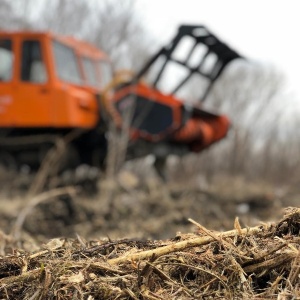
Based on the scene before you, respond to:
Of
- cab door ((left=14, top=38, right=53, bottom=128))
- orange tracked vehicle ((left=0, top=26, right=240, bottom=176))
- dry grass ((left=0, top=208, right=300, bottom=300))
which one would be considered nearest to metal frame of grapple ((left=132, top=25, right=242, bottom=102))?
orange tracked vehicle ((left=0, top=26, right=240, bottom=176))

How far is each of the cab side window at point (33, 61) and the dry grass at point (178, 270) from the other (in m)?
8.30

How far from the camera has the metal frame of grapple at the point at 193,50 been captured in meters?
10.1

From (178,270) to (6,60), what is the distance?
8.86m

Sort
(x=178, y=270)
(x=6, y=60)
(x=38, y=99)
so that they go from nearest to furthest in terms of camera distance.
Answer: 1. (x=178, y=270)
2. (x=38, y=99)
3. (x=6, y=60)

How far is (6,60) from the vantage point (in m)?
10.2

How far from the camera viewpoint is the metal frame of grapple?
397 inches

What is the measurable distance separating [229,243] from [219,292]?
0.26 m

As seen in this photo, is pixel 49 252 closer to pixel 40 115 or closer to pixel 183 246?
pixel 183 246

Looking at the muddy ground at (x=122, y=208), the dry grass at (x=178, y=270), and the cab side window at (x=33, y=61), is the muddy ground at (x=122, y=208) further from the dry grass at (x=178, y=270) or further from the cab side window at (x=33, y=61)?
the dry grass at (x=178, y=270)

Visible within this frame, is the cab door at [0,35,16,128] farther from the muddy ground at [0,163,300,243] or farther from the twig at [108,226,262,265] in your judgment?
the twig at [108,226,262,265]

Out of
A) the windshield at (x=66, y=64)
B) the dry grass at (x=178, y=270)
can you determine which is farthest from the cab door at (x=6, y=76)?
the dry grass at (x=178, y=270)

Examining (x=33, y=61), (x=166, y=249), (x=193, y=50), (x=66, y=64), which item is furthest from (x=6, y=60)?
(x=166, y=249)

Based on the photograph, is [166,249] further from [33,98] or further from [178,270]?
[33,98]

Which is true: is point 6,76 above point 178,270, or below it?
below
